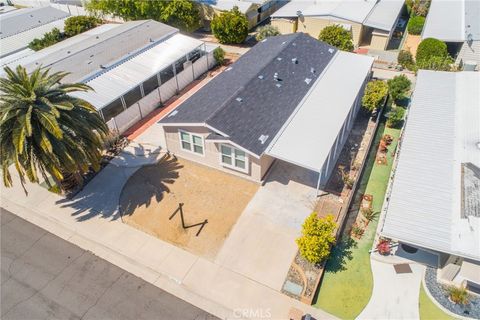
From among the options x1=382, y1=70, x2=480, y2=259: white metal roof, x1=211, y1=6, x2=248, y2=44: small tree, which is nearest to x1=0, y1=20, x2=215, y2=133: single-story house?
x1=211, y1=6, x2=248, y2=44: small tree

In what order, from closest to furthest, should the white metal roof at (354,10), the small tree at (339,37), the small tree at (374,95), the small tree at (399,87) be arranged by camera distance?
the small tree at (374,95) → the small tree at (399,87) → the small tree at (339,37) → the white metal roof at (354,10)

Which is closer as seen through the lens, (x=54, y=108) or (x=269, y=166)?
(x=54, y=108)

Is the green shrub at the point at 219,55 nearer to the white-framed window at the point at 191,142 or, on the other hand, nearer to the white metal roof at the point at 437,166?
the white-framed window at the point at 191,142

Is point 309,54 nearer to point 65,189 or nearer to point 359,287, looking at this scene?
point 359,287

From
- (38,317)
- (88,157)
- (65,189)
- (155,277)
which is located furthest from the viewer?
(65,189)

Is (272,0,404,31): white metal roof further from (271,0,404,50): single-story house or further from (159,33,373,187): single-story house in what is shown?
(159,33,373,187): single-story house

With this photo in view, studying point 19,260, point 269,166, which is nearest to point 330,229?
point 269,166

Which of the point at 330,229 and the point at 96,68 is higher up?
the point at 96,68

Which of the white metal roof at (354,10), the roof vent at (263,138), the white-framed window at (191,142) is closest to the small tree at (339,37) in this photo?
the white metal roof at (354,10)
